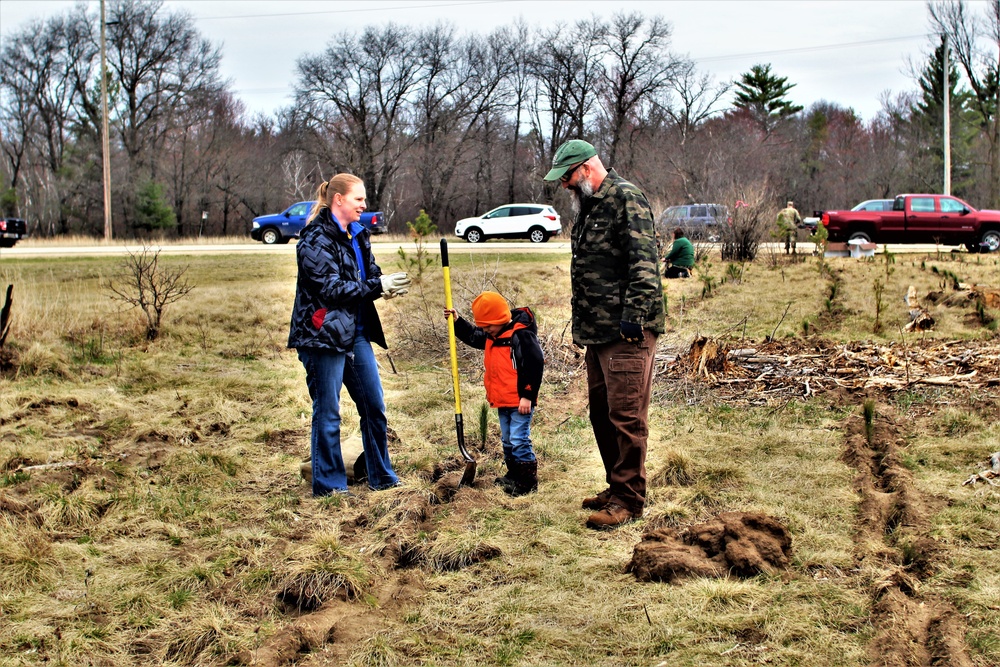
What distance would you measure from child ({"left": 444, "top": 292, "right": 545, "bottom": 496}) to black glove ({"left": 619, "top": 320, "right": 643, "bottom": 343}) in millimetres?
716

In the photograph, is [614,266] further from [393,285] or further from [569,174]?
[393,285]

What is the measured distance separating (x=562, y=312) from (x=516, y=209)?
669 inches

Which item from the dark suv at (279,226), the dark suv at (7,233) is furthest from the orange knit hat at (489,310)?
the dark suv at (7,233)

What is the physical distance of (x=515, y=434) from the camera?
5.38 m

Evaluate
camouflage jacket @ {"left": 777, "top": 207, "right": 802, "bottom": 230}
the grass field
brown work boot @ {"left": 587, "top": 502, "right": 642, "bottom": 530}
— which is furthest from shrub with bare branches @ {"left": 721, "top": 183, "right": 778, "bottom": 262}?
brown work boot @ {"left": 587, "top": 502, "right": 642, "bottom": 530}

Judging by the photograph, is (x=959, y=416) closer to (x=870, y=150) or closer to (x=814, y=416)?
(x=814, y=416)

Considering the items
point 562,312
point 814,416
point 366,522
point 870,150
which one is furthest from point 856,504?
point 870,150

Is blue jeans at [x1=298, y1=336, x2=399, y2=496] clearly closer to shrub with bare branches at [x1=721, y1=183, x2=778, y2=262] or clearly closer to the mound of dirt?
the mound of dirt

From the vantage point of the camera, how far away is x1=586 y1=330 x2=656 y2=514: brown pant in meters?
4.76

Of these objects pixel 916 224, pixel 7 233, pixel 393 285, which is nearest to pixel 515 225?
pixel 916 224

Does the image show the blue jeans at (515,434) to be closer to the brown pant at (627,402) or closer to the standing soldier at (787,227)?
the brown pant at (627,402)

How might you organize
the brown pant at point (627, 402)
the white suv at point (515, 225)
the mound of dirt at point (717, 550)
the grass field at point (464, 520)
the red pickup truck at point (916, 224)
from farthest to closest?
1. the white suv at point (515, 225)
2. the red pickup truck at point (916, 224)
3. the brown pant at point (627, 402)
4. the mound of dirt at point (717, 550)
5. the grass field at point (464, 520)

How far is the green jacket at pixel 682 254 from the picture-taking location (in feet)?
49.5

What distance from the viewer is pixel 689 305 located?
13.1m
